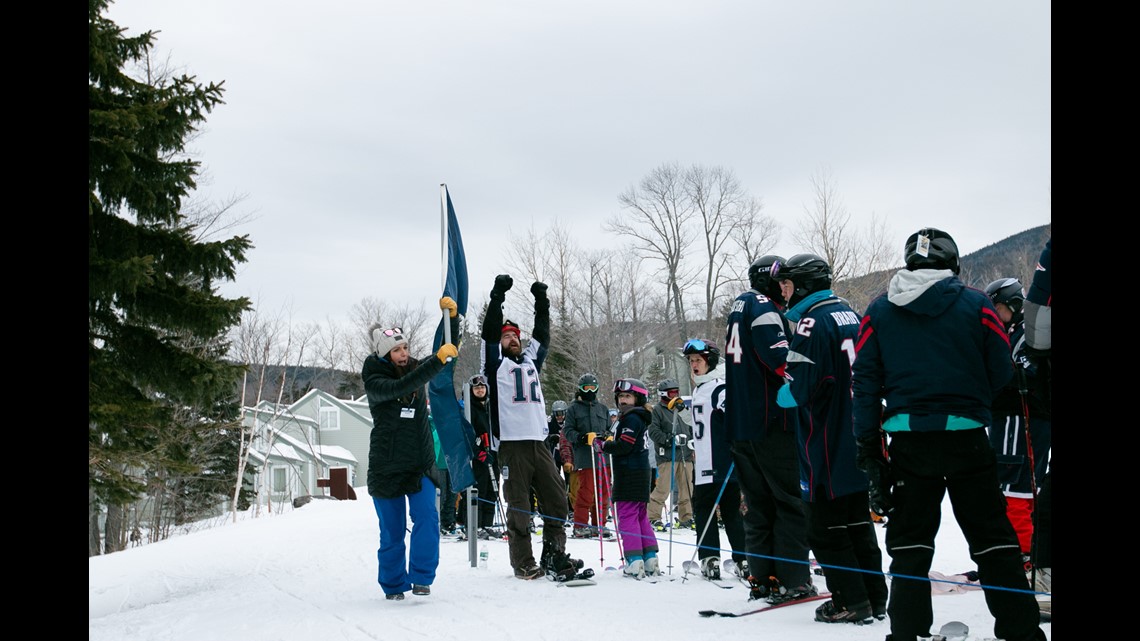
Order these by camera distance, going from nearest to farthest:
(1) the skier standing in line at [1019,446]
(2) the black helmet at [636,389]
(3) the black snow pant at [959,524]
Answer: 1. (3) the black snow pant at [959,524]
2. (1) the skier standing in line at [1019,446]
3. (2) the black helmet at [636,389]

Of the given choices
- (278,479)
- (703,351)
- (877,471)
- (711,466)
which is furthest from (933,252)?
(278,479)

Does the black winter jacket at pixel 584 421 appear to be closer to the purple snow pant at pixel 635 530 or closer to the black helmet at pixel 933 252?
the purple snow pant at pixel 635 530

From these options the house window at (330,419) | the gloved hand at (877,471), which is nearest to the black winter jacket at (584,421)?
the gloved hand at (877,471)

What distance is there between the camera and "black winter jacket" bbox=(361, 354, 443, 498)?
25.4ft

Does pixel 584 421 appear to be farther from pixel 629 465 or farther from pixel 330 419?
pixel 330 419

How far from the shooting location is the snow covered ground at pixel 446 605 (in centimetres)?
602

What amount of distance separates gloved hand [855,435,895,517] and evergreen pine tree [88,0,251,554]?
9128mm

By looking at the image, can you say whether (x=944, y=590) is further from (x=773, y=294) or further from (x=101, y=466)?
(x=101, y=466)

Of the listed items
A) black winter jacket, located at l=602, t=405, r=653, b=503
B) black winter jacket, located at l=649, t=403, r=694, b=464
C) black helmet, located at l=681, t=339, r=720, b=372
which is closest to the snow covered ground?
black winter jacket, located at l=602, t=405, r=653, b=503

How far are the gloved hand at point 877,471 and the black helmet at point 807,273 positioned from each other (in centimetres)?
165

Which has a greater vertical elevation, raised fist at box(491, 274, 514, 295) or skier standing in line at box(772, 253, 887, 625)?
raised fist at box(491, 274, 514, 295)

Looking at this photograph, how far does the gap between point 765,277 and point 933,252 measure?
2.29m

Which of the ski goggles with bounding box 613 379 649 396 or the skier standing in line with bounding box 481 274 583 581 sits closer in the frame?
the skier standing in line with bounding box 481 274 583 581

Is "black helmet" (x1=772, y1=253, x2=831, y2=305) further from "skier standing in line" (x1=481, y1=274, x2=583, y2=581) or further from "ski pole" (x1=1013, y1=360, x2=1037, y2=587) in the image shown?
"skier standing in line" (x1=481, y1=274, x2=583, y2=581)
